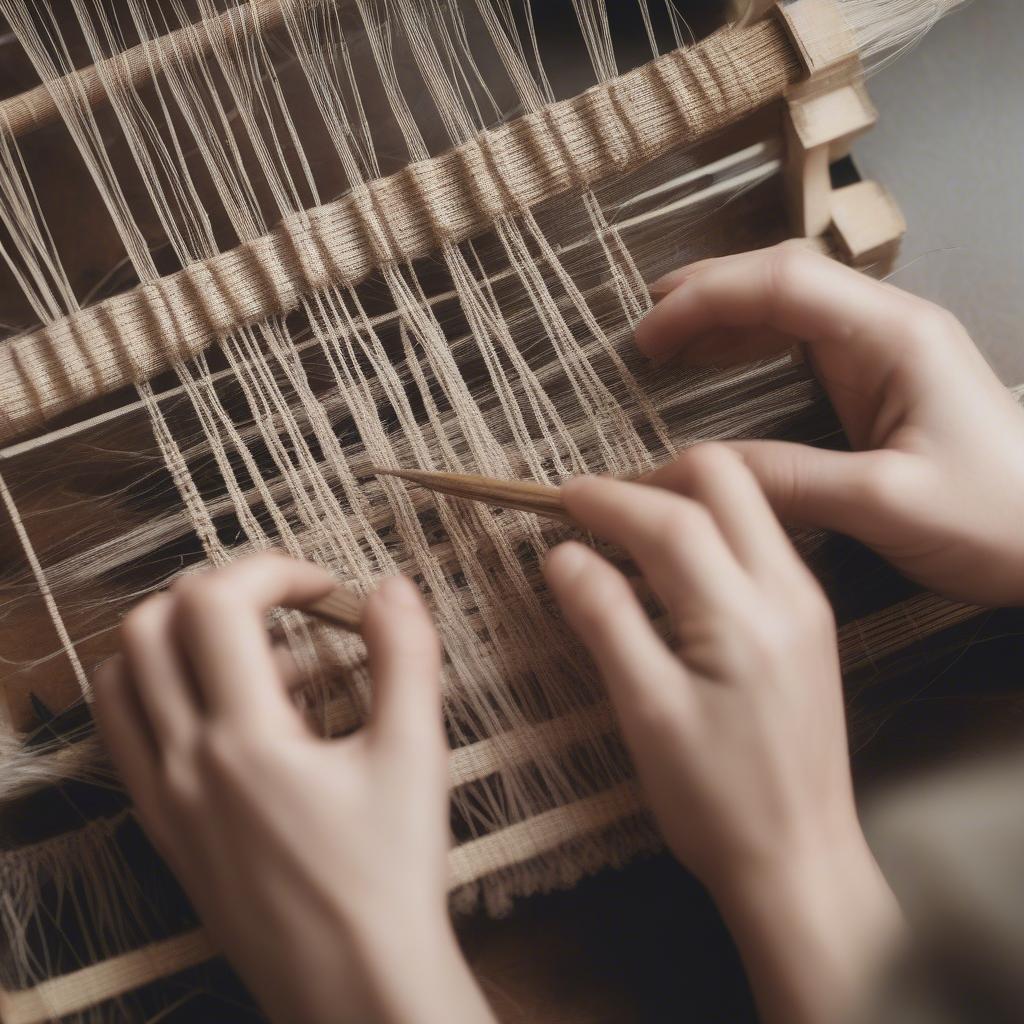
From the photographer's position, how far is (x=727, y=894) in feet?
2.14

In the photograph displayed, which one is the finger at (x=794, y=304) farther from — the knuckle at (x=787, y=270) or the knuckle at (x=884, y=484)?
the knuckle at (x=884, y=484)

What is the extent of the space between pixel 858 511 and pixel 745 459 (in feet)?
0.35

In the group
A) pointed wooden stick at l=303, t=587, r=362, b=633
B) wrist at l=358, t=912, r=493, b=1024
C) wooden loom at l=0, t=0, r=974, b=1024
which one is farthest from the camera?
wooden loom at l=0, t=0, r=974, b=1024

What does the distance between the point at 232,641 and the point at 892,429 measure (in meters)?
0.62

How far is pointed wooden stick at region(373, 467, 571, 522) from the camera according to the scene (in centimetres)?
71

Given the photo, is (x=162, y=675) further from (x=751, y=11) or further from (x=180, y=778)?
(x=751, y=11)

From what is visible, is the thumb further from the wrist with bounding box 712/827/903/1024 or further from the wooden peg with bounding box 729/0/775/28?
the wooden peg with bounding box 729/0/775/28

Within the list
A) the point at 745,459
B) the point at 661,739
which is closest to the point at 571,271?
the point at 745,459

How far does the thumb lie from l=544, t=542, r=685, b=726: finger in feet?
0.57

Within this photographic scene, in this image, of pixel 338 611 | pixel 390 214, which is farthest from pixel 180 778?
pixel 390 214

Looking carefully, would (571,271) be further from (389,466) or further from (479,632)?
(479,632)

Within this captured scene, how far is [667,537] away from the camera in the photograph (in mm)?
642

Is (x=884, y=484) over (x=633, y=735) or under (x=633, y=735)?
over

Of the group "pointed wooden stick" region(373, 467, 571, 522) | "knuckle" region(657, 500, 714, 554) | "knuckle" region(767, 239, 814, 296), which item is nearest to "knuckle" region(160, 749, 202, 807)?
"pointed wooden stick" region(373, 467, 571, 522)
